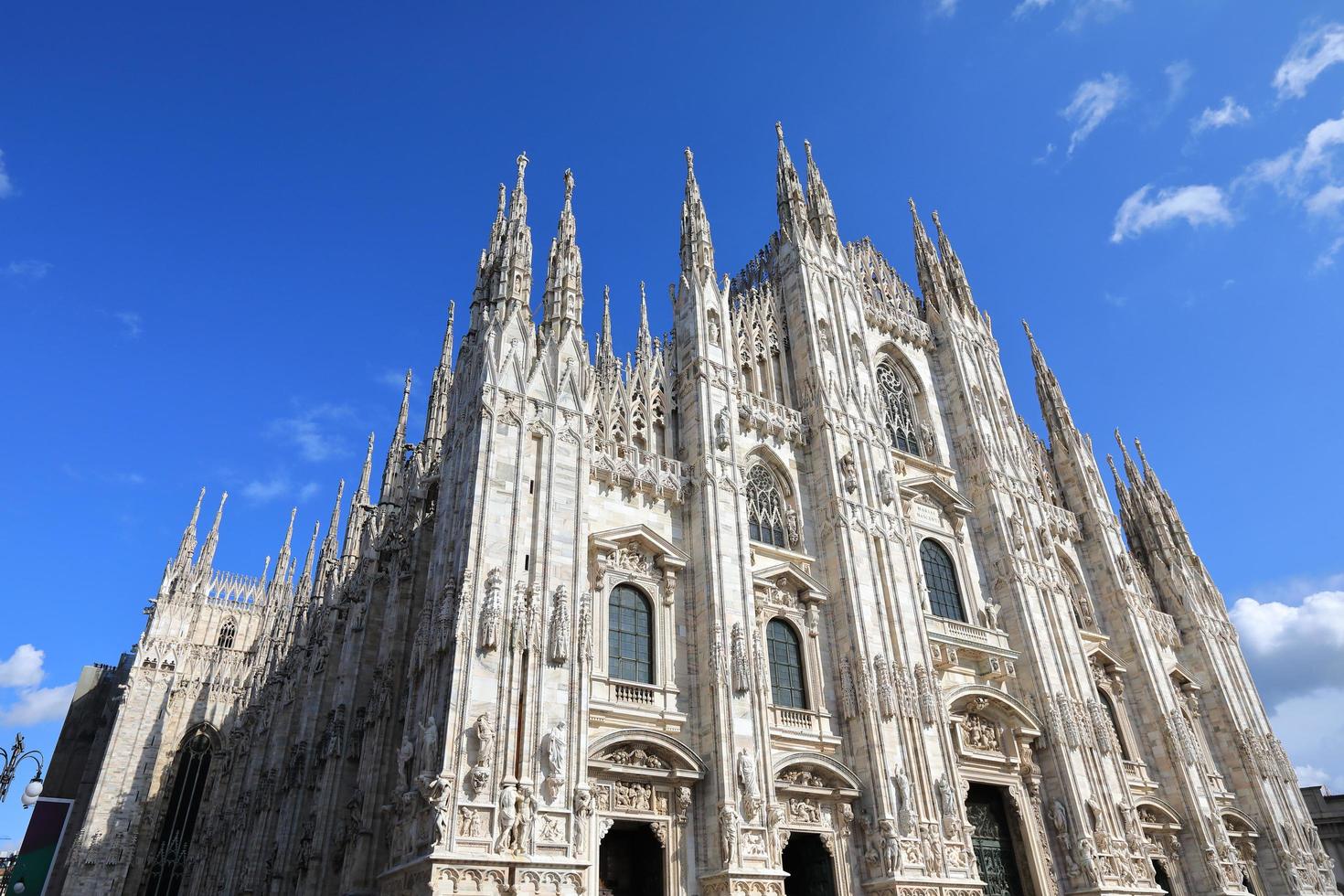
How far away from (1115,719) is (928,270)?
778 inches

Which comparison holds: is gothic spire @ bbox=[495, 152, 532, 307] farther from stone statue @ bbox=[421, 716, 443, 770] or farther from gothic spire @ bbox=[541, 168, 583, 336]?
stone statue @ bbox=[421, 716, 443, 770]

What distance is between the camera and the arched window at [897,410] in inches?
1238

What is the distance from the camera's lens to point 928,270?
38312 mm

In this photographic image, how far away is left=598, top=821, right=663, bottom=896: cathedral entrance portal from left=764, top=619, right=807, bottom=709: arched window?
471 centimetres

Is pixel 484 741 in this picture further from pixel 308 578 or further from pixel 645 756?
pixel 308 578

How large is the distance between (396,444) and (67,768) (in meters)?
35.6

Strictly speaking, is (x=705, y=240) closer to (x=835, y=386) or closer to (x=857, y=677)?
(x=835, y=386)

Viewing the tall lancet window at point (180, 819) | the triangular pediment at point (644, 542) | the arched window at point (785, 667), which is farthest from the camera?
the tall lancet window at point (180, 819)

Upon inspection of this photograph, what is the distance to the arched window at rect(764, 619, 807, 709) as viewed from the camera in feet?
72.7

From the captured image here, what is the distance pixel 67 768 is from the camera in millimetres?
51156

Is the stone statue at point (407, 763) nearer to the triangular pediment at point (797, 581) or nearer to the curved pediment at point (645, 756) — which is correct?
the curved pediment at point (645, 756)

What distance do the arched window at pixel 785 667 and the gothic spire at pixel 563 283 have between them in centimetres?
992

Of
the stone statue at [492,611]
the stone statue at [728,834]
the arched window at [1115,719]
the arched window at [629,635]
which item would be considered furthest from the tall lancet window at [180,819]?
the arched window at [1115,719]

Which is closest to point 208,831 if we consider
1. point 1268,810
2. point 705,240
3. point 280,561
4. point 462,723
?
point 280,561
